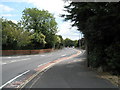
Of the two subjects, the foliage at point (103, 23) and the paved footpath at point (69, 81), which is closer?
the paved footpath at point (69, 81)

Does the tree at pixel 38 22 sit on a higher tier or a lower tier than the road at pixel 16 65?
higher

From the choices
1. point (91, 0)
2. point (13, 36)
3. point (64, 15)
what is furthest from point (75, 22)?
point (13, 36)

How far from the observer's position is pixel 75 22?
48.1ft

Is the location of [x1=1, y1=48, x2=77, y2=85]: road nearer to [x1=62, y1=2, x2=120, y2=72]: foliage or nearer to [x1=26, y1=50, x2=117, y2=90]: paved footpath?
[x1=26, y1=50, x2=117, y2=90]: paved footpath

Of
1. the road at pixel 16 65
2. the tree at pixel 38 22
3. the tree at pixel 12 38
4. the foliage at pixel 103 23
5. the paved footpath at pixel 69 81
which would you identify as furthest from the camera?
the tree at pixel 38 22

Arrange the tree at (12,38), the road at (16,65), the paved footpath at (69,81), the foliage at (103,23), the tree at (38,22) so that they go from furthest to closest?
the tree at (38,22)
the tree at (12,38)
the road at (16,65)
the foliage at (103,23)
the paved footpath at (69,81)

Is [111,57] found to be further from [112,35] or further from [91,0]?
[91,0]

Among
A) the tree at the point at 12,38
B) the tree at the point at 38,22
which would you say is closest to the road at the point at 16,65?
the tree at the point at 12,38

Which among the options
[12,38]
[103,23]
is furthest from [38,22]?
[103,23]

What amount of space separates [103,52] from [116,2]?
11.9 ft

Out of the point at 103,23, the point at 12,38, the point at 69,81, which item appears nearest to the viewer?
the point at 69,81

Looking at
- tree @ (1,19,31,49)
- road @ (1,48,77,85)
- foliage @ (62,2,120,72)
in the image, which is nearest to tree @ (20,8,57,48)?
tree @ (1,19,31,49)

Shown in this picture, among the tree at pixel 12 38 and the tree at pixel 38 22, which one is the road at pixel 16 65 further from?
the tree at pixel 38 22

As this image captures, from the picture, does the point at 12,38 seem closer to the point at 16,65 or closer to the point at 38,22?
the point at 38,22
